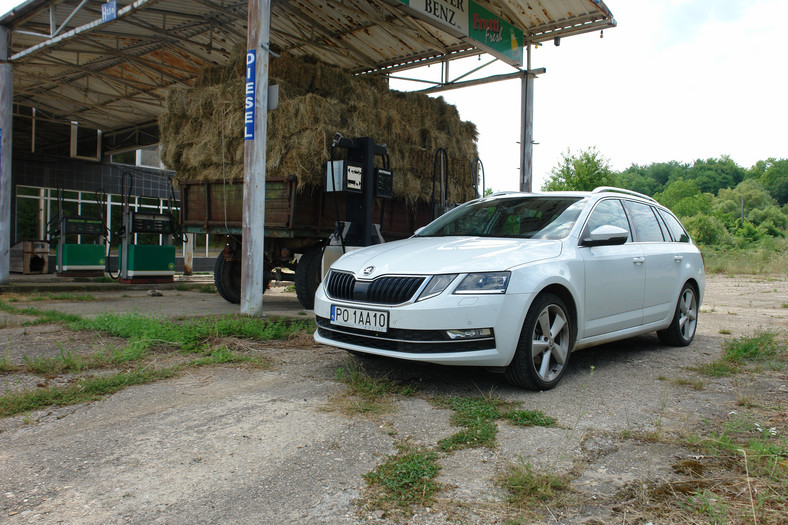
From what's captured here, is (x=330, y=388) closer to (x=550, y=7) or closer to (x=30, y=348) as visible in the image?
(x=30, y=348)

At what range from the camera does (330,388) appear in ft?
Answer: 13.9

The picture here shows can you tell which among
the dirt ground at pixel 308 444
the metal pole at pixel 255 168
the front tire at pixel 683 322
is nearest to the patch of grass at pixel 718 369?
the dirt ground at pixel 308 444

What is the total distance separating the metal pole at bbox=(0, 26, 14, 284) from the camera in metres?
11.8

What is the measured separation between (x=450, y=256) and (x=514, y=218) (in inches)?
46.3

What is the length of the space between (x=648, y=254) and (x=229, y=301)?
21.1 ft

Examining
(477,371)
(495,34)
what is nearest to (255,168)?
(477,371)

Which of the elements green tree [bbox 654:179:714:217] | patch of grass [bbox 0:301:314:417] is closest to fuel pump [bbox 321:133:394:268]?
patch of grass [bbox 0:301:314:417]

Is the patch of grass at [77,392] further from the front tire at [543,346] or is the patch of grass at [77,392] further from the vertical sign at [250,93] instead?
the vertical sign at [250,93]

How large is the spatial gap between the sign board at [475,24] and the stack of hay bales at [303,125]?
134 centimetres

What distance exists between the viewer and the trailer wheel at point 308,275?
818 centimetres

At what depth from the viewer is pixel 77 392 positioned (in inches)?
158

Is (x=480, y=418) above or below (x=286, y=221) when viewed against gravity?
below

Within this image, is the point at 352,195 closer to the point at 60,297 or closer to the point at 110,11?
the point at 60,297

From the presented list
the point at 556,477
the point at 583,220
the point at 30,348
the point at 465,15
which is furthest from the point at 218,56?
the point at 556,477
